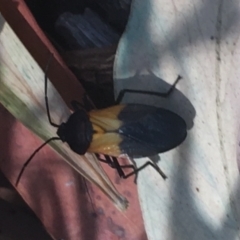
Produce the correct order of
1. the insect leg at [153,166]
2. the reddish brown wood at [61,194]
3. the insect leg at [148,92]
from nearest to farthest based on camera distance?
1. the insect leg at [148,92]
2. the insect leg at [153,166]
3. the reddish brown wood at [61,194]

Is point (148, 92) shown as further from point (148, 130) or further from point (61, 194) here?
point (61, 194)

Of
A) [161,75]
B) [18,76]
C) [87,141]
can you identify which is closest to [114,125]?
[87,141]

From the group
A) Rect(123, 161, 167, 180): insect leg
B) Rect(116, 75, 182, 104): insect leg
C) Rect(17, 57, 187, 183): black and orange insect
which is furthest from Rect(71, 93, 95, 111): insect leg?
Rect(123, 161, 167, 180): insect leg

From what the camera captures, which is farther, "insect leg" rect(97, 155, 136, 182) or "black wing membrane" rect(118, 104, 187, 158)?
"insect leg" rect(97, 155, 136, 182)

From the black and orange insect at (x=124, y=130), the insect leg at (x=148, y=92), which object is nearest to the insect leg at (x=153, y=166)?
the black and orange insect at (x=124, y=130)

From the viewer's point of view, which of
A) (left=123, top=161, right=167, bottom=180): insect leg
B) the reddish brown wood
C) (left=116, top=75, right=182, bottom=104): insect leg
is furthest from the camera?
the reddish brown wood

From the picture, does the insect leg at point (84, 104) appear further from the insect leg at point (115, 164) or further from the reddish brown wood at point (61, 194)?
the insect leg at point (115, 164)

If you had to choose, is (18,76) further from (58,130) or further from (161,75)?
(161,75)

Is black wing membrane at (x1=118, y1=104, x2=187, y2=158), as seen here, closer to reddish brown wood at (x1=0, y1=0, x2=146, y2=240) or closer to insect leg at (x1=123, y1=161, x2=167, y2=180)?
insect leg at (x1=123, y1=161, x2=167, y2=180)
